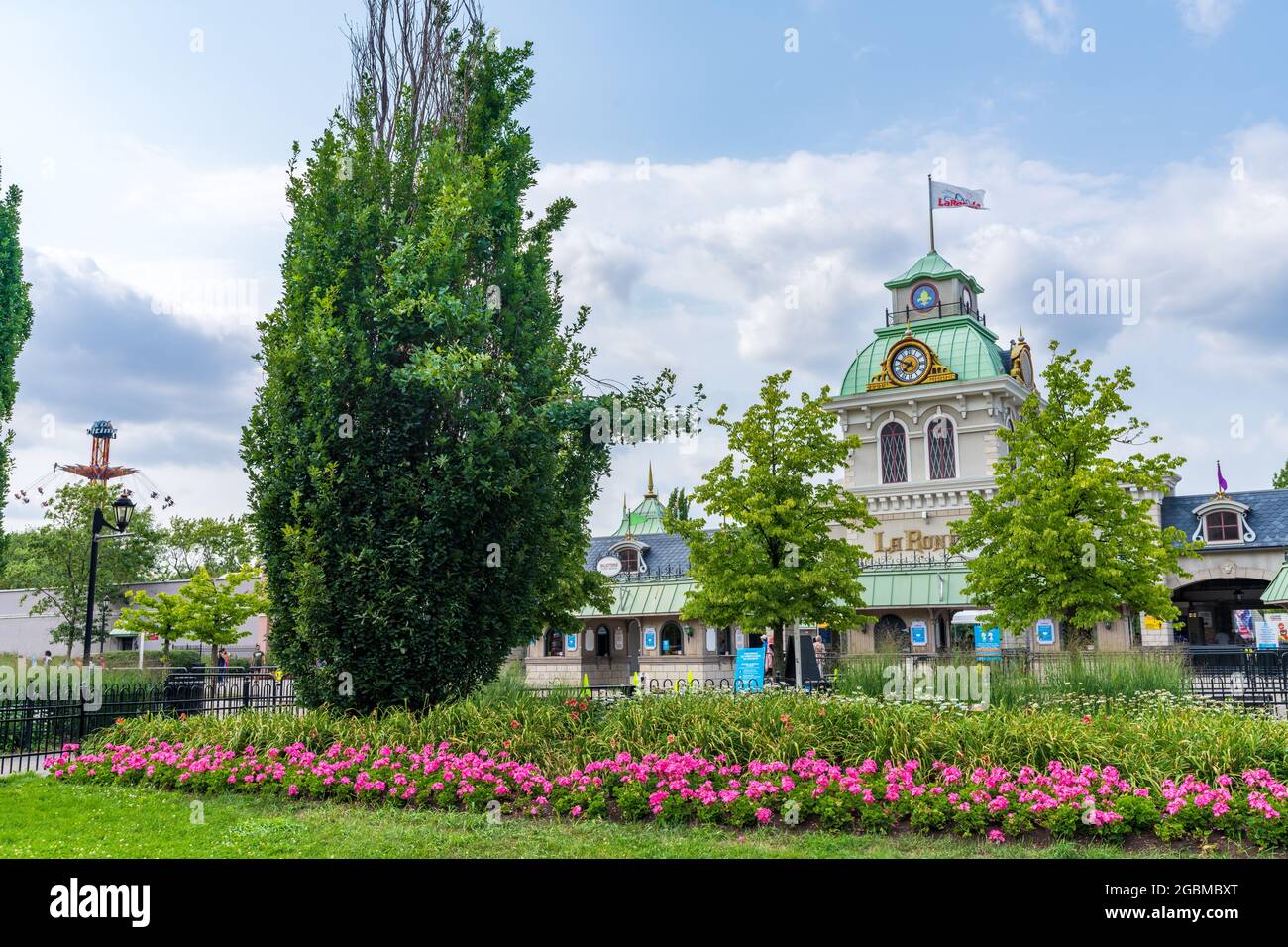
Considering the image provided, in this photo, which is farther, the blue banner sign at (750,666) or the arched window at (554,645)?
the arched window at (554,645)

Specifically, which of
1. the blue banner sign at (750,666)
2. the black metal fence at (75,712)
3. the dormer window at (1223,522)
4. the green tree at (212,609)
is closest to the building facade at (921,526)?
the dormer window at (1223,522)

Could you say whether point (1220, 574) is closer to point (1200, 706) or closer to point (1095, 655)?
point (1095, 655)

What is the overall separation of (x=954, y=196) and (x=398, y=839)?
145 feet

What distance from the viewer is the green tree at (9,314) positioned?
20.1 meters

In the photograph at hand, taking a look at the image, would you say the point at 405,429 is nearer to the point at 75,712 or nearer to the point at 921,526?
the point at 75,712

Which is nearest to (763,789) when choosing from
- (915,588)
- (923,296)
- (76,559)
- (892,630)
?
(915,588)

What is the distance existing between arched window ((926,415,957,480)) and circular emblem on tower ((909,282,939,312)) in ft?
18.8

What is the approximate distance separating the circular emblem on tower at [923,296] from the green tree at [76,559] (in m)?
39.0

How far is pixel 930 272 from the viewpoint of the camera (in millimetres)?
44781

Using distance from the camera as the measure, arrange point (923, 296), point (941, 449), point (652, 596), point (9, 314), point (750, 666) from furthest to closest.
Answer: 1. point (923, 296)
2. point (941, 449)
3. point (652, 596)
4. point (750, 666)
5. point (9, 314)

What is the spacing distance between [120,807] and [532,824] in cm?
450

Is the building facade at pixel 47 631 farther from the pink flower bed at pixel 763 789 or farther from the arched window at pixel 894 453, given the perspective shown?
the pink flower bed at pixel 763 789

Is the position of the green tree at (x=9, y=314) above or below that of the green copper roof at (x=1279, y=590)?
above

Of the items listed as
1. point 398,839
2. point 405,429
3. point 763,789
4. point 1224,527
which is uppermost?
point 1224,527
